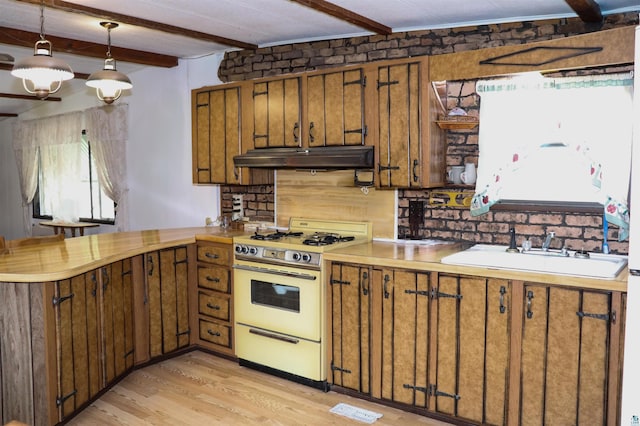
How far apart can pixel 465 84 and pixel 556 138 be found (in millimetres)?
714

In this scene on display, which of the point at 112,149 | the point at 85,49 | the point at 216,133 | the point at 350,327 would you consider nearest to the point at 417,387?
the point at 350,327

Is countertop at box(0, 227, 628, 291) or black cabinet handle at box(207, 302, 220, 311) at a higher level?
countertop at box(0, 227, 628, 291)

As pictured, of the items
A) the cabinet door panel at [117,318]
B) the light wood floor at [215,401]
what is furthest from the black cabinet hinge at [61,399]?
the cabinet door panel at [117,318]

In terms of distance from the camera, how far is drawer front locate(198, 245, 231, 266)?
14.0ft

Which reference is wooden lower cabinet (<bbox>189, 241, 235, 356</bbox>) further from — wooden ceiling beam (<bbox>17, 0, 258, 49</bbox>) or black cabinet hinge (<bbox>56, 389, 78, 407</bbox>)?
wooden ceiling beam (<bbox>17, 0, 258, 49</bbox>)

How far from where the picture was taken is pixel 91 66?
584 cm

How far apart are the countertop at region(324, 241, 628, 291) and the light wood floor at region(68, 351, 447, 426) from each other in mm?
925

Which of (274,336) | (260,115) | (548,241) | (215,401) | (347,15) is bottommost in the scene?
(215,401)

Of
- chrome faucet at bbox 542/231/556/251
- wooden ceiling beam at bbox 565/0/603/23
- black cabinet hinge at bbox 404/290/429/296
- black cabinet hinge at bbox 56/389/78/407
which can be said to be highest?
wooden ceiling beam at bbox 565/0/603/23

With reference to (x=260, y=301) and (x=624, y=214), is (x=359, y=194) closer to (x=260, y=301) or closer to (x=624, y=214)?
(x=260, y=301)

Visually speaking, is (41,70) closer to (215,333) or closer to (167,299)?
(167,299)

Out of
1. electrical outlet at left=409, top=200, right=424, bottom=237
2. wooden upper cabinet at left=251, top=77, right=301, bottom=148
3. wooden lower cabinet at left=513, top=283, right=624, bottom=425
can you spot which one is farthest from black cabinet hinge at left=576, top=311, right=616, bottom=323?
wooden upper cabinet at left=251, top=77, right=301, bottom=148

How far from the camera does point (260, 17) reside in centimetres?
392

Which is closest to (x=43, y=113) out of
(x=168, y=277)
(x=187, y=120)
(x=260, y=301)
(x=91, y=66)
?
(x=91, y=66)
